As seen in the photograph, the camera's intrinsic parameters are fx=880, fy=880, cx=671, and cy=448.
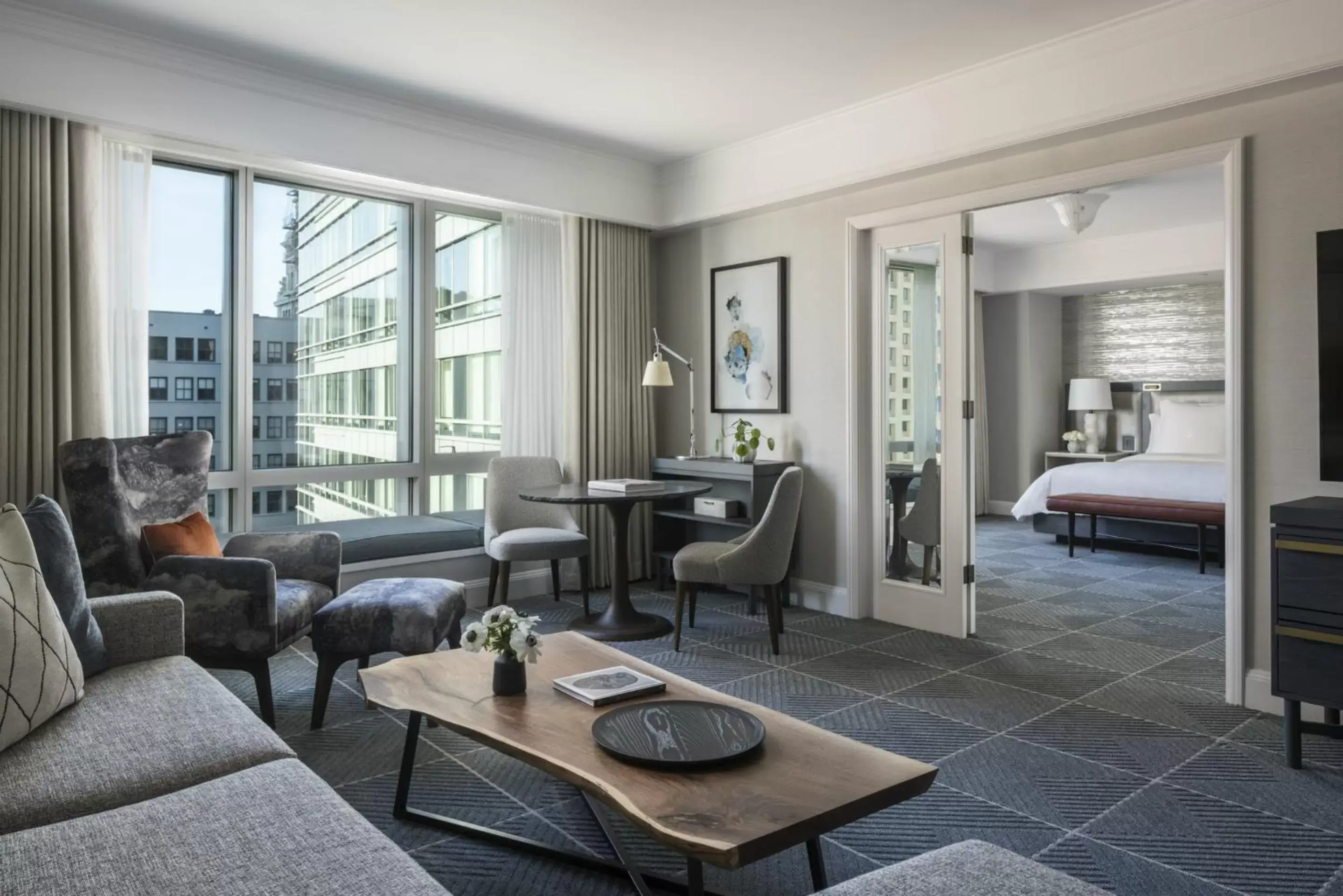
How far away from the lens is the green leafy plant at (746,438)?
4.98 metres

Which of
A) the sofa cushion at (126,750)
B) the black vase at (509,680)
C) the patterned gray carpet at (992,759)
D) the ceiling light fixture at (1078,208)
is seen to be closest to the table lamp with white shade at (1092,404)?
the ceiling light fixture at (1078,208)

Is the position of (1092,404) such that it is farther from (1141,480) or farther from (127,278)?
(127,278)

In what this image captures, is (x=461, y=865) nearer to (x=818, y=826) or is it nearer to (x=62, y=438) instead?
(x=818, y=826)

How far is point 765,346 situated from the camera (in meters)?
5.16

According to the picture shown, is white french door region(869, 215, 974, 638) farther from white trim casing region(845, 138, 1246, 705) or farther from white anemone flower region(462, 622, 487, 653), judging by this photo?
white anemone flower region(462, 622, 487, 653)

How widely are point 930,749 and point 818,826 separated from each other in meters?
1.56

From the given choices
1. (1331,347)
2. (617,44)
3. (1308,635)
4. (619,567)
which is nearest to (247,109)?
(617,44)

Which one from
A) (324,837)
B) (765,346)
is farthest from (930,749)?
(765,346)

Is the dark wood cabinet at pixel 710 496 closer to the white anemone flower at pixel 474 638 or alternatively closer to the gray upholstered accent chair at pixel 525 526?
the gray upholstered accent chair at pixel 525 526

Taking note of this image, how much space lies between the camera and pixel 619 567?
4531mm

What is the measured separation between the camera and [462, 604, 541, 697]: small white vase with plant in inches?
85.1

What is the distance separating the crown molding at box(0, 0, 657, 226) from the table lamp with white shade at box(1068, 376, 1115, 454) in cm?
540

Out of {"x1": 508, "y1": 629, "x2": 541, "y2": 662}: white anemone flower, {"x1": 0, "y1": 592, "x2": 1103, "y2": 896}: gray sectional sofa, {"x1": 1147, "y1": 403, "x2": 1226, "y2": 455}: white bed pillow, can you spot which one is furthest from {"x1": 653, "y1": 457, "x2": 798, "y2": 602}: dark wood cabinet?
{"x1": 1147, "y1": 403, "x2": 1226, "y2": 455}: white bed pillow

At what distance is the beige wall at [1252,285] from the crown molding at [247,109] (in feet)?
4.43
